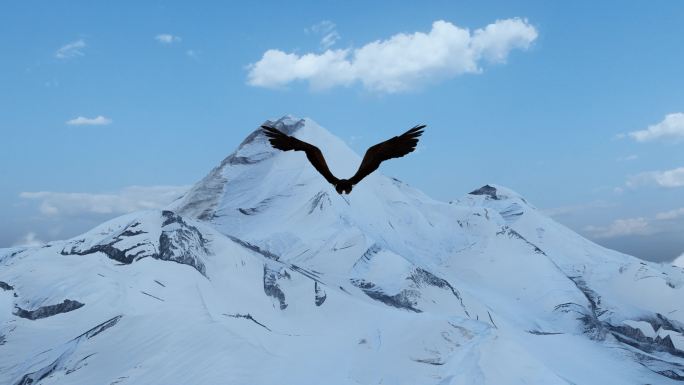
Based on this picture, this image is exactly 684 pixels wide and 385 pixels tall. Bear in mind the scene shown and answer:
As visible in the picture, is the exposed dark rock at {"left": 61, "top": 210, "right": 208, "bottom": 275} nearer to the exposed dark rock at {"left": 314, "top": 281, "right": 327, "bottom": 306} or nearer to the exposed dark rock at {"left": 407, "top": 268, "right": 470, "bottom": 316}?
the exposed dark rock at {"left": 314, "top": 281, "right": 327, "bottom": 306}

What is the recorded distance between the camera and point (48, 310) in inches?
3647

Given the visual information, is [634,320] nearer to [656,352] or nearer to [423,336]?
[656,352]

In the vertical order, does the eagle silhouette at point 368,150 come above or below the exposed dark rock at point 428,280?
below

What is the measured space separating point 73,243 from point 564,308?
109 metres

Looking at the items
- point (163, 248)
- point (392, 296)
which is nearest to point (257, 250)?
point (163, 248)

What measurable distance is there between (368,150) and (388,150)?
0.38 metres

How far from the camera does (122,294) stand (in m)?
93.5

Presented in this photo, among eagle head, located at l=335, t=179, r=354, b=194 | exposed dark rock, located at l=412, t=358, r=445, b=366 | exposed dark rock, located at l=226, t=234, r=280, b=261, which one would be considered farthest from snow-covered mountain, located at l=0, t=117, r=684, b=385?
eagle head, located at l=335, t=179, r=354, b=194

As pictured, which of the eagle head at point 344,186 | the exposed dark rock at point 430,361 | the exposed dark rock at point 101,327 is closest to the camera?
the eagle head at point 344,186

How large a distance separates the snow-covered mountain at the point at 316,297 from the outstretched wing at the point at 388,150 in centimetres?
7201

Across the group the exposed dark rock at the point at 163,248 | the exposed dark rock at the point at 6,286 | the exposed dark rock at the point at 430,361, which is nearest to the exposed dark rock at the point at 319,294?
the exposed dark rock at the point at 163,248

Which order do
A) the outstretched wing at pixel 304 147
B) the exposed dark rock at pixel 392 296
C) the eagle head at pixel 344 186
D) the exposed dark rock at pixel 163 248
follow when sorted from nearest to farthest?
the outstretched wing at pixel 304 147 → the eagle head at pixel 344 186 → the exposed dark rock at pixel 163 248 → the exposed dark rock at pixel 392 296

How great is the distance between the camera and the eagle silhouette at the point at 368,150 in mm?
11316

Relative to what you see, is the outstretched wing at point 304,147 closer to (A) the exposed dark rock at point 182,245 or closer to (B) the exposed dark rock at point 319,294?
(A) the exposed dark rock at point 182,245
